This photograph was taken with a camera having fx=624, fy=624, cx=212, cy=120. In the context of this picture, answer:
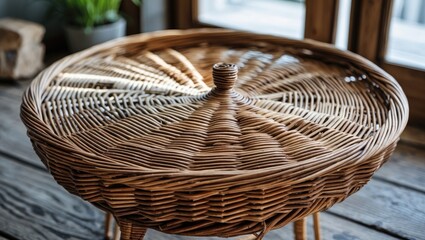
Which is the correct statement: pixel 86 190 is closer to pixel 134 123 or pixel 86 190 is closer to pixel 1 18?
pixel 134 123

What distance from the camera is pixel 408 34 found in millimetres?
1877

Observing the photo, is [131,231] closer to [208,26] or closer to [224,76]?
[224,76]

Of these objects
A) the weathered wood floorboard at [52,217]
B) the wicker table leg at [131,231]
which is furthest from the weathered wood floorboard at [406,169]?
the wicker table leg at [131,231]

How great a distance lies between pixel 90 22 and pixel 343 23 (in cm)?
93

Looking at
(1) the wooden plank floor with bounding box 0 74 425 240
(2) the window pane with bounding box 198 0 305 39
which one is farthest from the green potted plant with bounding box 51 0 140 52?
(1) the wooden plank floor with bounding box 0 74 425 240

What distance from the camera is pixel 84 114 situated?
1.13m

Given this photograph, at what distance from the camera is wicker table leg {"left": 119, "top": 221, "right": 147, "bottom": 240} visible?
3.28ft

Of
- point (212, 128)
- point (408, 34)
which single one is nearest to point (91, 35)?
point (408, 34)

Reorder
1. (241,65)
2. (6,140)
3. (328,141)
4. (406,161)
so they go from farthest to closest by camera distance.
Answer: (6,140)
(406,161)
(241,65)
(328,141)

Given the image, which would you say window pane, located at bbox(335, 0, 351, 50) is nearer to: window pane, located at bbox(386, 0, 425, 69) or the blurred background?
the blurred background

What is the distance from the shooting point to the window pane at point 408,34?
6.08ft

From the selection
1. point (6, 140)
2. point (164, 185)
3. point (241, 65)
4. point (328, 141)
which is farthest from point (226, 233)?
point (6, 140)

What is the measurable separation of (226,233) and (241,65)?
0.49m

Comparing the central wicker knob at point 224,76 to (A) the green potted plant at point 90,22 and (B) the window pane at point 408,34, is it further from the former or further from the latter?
(A) the green potted plant at point 90,22
